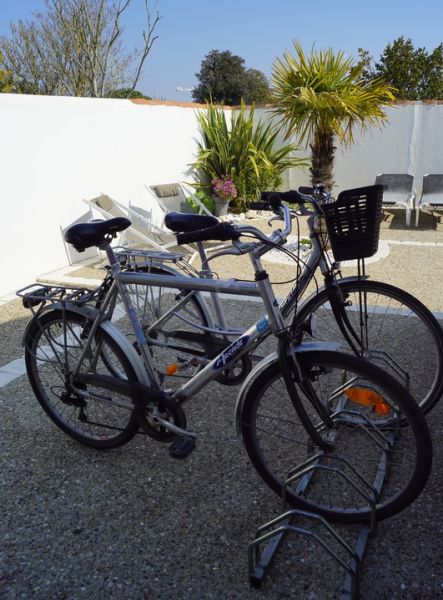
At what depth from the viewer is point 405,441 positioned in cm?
234

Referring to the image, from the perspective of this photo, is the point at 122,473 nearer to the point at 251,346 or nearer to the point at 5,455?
the point at 5,455

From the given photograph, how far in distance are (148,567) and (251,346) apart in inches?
34.6

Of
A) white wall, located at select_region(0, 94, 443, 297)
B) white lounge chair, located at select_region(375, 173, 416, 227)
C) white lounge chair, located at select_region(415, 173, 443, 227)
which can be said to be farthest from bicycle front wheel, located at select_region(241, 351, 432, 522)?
white lounge chair, located at select_region(375, 173, 416, 227)

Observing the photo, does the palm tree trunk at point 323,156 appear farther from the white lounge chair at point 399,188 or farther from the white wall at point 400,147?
the white wall at point 400,147

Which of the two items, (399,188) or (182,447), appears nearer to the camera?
(182,447)

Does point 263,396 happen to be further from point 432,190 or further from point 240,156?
point 432,190

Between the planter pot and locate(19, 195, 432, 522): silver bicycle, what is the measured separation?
552cm

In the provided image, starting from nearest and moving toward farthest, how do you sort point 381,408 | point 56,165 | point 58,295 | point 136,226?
point 381,408
point 58,295
point 56,165
point 136,226

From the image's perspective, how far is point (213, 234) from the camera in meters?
1.82

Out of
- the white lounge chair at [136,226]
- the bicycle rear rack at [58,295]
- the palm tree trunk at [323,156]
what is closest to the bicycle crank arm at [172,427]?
the bicycle rear rack at [58,295]

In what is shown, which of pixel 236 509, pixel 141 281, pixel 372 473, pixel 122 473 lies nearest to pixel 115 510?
pixel 122 473

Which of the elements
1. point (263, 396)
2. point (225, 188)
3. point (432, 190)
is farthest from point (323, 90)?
point (263, 396)

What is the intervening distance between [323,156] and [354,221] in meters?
4.09

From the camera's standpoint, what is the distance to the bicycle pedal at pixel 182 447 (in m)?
2.12
